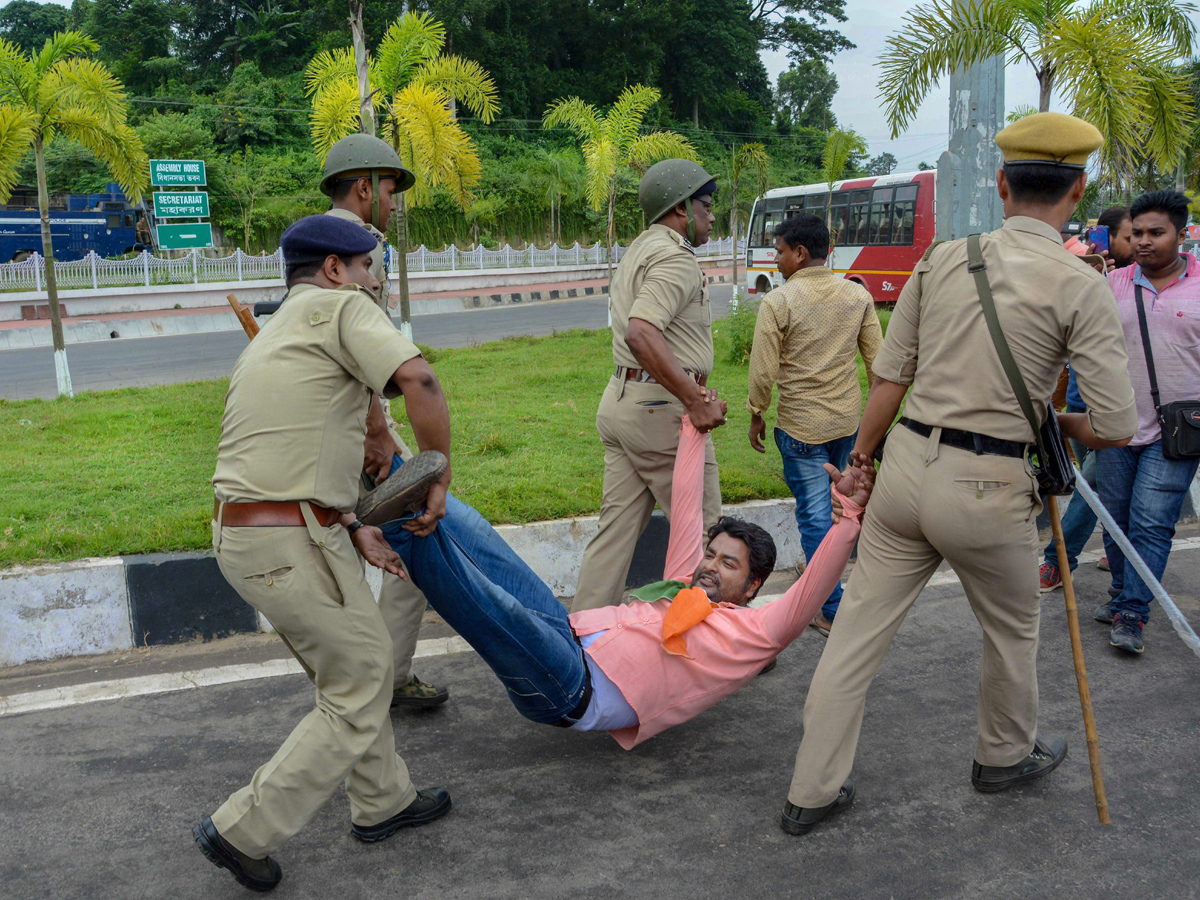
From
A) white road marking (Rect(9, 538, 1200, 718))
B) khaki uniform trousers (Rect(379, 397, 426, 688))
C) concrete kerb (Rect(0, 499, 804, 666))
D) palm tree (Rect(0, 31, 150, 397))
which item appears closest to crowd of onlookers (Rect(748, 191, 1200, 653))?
white road marking (Rect(9, 538, 1200, 718))

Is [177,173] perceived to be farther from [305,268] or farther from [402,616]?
[305,268]

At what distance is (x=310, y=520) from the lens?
2521mm

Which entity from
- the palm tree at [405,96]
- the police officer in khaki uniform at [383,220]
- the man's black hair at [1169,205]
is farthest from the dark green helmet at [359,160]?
the palm tree at [405,96]

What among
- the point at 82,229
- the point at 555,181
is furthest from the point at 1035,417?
the point at 555,181

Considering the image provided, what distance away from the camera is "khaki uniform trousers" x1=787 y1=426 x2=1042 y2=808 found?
267cm

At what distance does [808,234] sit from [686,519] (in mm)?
1615

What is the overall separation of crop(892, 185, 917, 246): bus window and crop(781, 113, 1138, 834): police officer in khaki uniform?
19.6 meters

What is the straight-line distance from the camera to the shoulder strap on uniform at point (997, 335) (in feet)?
8.57

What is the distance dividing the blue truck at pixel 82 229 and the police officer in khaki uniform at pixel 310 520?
28472 mm

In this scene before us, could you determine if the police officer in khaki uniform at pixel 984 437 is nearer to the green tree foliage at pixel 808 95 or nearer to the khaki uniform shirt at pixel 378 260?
the khaki uniform shirt at pixel 378 260

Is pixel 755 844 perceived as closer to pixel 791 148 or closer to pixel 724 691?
pixel 724 691

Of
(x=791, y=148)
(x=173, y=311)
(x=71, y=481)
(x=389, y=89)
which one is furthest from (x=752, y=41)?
(x=71, y=481)

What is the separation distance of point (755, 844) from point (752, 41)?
58.4 meters

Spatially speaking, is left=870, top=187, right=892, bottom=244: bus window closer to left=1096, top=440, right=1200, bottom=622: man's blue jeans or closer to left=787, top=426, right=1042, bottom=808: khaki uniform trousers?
left=1096, top=440, right=1200, bottom=622: man's blue jeans
